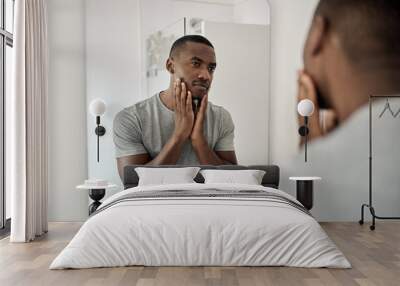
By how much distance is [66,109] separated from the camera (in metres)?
7.05

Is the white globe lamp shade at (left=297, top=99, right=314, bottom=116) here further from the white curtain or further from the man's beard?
the white curtain

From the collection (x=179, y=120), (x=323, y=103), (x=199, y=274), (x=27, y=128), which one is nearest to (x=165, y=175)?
(x=179, y=120)

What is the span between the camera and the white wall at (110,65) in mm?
7012

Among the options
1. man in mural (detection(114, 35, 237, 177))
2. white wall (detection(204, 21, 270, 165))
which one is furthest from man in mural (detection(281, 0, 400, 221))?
man in mural (detection(114, 35, 237, 177))

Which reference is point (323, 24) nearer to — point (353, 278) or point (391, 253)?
point (391, 253)

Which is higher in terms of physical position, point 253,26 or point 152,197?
point 253,26

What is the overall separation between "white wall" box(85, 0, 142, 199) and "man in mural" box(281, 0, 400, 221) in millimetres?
2183

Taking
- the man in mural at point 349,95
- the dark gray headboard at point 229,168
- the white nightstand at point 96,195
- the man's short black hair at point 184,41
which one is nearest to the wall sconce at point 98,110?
the dark gray headboard at point 229,168

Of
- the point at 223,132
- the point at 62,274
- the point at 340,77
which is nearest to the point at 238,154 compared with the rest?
the point at 223,132

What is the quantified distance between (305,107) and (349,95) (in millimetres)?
627

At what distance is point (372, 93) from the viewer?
23.2 feet

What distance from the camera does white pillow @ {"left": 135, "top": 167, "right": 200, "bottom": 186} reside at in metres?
6.39

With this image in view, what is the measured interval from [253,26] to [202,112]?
1.29 metres

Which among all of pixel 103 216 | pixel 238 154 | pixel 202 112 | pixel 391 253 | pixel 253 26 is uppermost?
pixel 253 26
